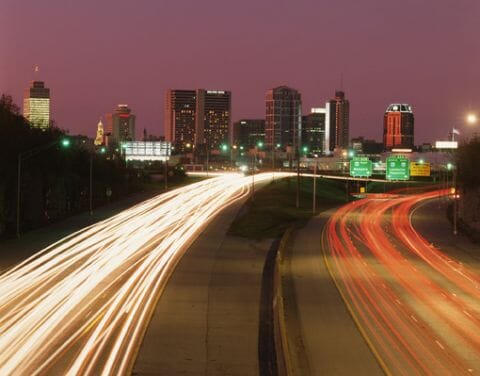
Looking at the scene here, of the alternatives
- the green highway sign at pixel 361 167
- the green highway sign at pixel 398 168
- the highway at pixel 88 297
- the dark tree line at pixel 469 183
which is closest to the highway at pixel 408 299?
the highway at pixel 88 297

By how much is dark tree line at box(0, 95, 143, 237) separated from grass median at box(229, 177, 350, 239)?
15024 millimetres

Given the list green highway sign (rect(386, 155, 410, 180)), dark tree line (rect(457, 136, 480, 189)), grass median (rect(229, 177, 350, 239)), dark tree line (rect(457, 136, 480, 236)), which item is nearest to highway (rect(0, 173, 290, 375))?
Result: grass median (rect(229, 177, 350, 239))

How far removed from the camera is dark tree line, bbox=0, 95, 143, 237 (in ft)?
171

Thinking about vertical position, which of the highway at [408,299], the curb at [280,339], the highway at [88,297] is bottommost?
the highway at [408,299]

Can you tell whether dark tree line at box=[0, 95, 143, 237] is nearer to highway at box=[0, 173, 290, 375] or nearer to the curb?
highway at box=[0, 173, 290, 375]

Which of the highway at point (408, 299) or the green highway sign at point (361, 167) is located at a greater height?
the green highway sign at point (361, 167)

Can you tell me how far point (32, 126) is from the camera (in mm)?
62281

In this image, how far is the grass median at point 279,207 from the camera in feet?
186

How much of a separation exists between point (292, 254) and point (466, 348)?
877 inches

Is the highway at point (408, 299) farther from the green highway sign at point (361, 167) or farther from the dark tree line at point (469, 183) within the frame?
the green highway sign at point (361, 167)

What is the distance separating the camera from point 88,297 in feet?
86.5

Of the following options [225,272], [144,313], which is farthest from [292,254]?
[144,313]

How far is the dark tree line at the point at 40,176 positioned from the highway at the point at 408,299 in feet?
69.9

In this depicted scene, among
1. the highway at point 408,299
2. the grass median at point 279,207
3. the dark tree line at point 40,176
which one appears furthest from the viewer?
the grass median at point 279,207
